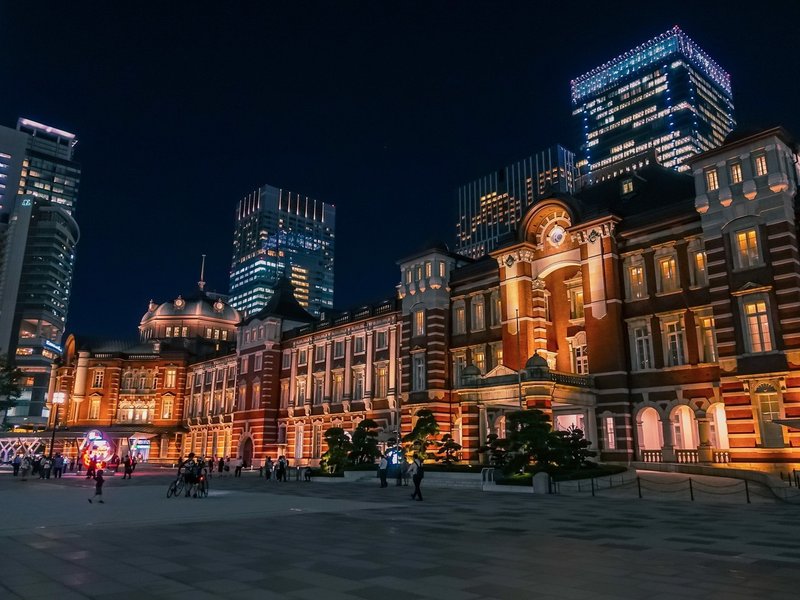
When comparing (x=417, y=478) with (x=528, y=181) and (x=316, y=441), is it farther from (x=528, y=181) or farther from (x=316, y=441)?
(x=528, y=181)

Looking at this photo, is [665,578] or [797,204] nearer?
[665,578]

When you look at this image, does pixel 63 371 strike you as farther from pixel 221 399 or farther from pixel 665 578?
pixel 665 578

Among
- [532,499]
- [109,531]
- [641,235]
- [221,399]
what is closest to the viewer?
[109,531]

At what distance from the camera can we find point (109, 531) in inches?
575

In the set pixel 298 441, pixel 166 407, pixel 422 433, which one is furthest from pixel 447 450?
pixel 166 407

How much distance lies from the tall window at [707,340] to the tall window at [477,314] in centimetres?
1597

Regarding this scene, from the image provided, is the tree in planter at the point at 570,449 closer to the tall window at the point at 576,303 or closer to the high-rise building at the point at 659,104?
the tall window at the point at 576,303

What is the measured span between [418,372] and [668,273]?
2058cm

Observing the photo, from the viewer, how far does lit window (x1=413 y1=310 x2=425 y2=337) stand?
49.5 metres

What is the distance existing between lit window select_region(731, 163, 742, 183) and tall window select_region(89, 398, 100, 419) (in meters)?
78.7

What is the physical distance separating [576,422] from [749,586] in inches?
1359

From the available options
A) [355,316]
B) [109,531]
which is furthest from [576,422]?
[109,531]

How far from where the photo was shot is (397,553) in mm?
11836

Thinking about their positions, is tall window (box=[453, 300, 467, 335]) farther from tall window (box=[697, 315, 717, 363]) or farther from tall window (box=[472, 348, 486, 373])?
tall window (box=[697, 315, 717, 363])
